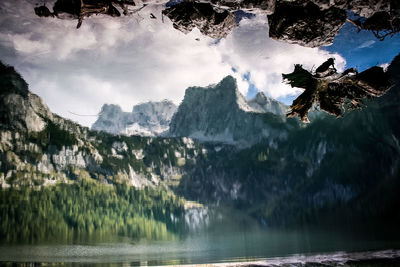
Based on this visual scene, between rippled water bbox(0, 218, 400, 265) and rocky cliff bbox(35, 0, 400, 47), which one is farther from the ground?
rocky cliff bbox(35, 0, 400, 47)

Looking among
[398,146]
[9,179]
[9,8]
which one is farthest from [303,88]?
[9,179]

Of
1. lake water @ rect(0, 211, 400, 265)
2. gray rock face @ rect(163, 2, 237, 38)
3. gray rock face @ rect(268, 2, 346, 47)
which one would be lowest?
Result: lake water @ rect(0, 211, 400, 265)

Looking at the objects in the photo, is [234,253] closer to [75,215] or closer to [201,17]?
[201,17]

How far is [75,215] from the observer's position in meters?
155

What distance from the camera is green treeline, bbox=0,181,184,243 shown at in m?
123

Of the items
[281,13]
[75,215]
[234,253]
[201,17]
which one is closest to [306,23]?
[281,13]

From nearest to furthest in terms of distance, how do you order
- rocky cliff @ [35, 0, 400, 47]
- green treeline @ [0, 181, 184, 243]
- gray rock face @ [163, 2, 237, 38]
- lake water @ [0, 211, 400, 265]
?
rocky cliff @ [35, 0, 400, 47], gray rock face @ [163, 2, 237, 38], lake water @ [0, 211, 400, 265], green treeline @ [0, 181, 184, 243]

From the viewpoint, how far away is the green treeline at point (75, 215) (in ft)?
404

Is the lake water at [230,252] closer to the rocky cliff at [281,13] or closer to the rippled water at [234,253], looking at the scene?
the rippled water at [234,253]

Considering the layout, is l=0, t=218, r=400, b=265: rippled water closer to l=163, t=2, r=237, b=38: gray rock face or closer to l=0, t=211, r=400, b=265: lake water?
l=0, t=211, r=400, b=265: lake water

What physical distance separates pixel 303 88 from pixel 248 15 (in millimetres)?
1776

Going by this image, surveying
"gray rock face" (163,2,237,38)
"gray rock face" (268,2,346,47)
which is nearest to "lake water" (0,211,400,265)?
"gray rock face" (268,2,346,47)

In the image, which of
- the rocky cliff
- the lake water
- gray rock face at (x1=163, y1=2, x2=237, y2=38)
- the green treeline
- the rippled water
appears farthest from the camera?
the green treeline

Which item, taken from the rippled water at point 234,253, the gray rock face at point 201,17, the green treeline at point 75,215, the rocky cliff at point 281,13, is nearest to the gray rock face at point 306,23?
the rocky cliff at point 281,13
